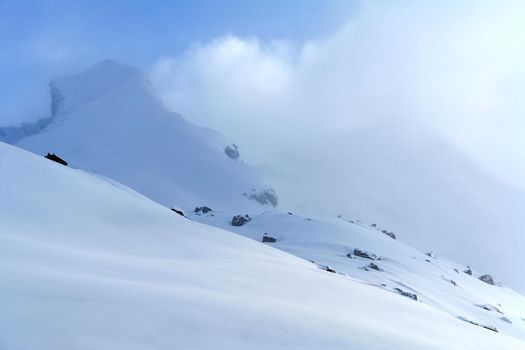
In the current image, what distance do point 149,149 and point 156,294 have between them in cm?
12587

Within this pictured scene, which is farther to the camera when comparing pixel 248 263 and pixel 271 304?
pixel 248 263

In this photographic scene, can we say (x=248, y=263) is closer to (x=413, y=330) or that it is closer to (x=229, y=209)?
(x=413, y=330)

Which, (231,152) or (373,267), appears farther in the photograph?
(231,152)

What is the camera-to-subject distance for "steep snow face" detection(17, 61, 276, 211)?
11612cm

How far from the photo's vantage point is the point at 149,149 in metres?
129

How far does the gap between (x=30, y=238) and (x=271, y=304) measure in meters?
6.09


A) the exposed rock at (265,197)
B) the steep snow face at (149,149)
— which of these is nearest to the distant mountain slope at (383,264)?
the steep snow face at (149,149)

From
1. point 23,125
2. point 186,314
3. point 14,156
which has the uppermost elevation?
point 23,125

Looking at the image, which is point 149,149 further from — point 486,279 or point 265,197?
point 486,279

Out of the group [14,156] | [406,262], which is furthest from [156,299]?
[406,262]

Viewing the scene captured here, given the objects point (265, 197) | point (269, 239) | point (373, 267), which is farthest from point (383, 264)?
point (265, 197)

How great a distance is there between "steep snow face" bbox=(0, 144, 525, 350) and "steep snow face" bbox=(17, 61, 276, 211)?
90.7 meters

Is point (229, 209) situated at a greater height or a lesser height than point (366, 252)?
greater

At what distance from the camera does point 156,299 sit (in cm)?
695
